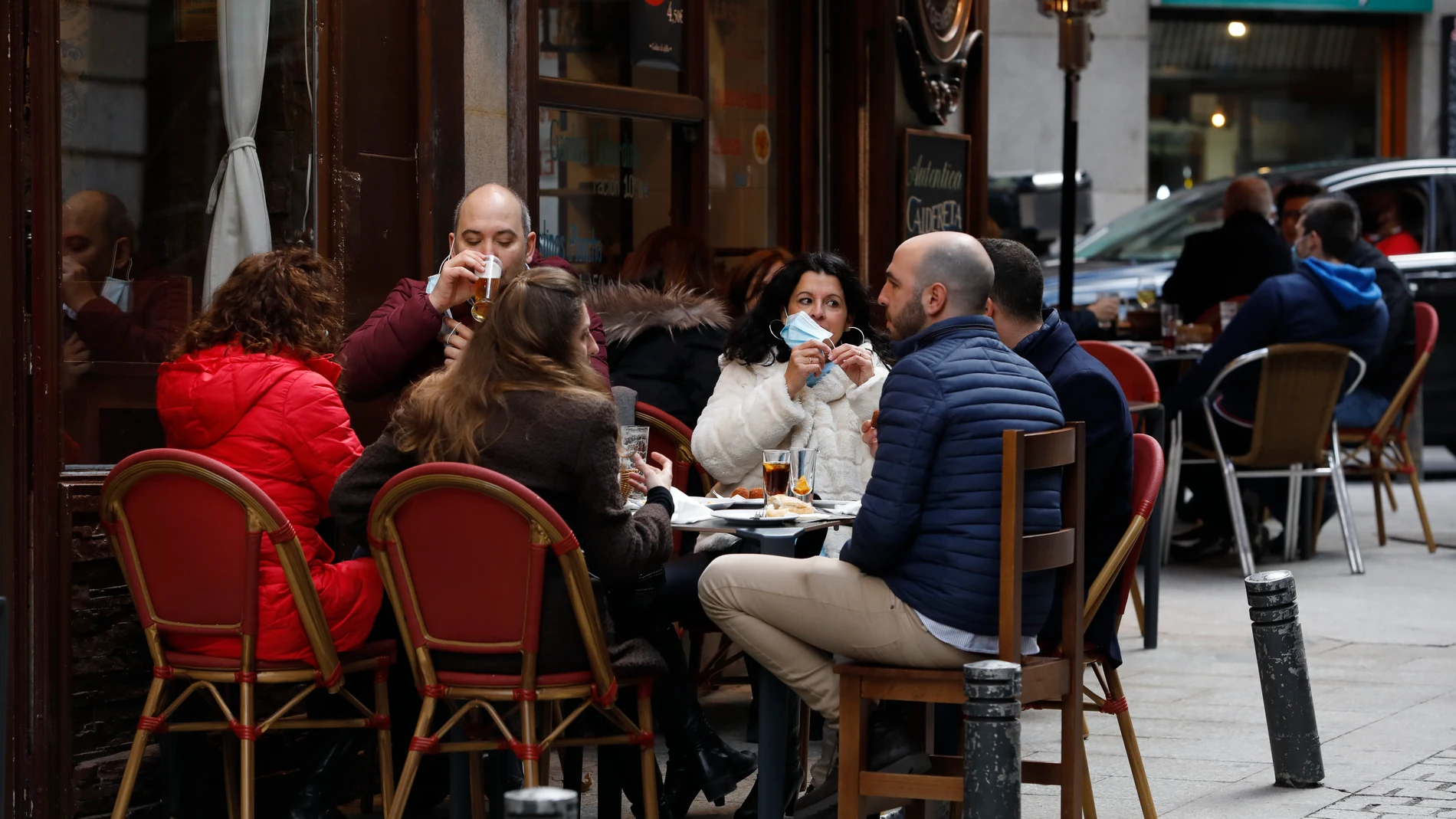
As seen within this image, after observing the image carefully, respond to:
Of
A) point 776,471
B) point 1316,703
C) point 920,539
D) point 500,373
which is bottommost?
point 1316,703

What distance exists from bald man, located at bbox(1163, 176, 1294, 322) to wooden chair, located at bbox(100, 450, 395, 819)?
21.2 ft

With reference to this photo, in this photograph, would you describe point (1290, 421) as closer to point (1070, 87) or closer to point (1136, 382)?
point (1136, 382)

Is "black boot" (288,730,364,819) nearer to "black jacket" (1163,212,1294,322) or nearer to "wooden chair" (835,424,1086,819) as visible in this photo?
"wooden chair" (835,424,1086,819)

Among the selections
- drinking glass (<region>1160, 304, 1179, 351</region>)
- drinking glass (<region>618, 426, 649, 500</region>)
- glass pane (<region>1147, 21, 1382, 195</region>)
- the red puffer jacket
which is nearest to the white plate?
drinking glass (<region>618, 426, 649, 500</region>)

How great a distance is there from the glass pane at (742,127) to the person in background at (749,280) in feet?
4.05

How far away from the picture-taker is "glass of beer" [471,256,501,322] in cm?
458

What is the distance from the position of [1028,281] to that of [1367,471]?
5.16m

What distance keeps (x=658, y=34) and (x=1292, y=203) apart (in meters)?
4.70

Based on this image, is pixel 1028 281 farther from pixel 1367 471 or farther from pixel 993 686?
pixel 1367 471

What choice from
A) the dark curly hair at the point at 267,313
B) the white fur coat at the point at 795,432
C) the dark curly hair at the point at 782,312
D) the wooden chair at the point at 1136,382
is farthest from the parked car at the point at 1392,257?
the dark curly hair at the point at 267,313

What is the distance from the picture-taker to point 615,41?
23.1 feet

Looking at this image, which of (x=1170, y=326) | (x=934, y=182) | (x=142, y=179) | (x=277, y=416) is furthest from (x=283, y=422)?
(x=1170, y=326)

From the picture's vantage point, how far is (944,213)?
859 cm

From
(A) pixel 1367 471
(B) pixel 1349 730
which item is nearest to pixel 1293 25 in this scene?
(A) pixel 1367 471
